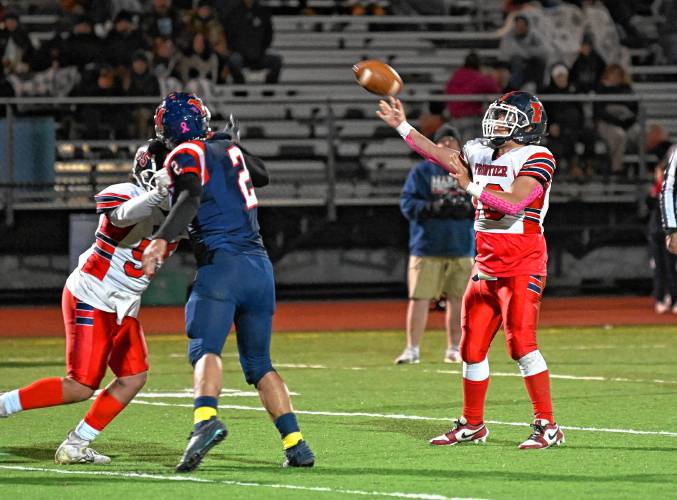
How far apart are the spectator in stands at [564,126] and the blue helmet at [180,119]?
14.6 meters

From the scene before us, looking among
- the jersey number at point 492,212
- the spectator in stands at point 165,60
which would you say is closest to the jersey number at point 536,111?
the jersey number at point 492,212

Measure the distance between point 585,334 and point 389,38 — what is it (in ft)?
34.4

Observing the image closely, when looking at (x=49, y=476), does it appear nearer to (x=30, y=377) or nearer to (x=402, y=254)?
(x=30, y=377)

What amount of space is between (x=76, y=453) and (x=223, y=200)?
1722mm

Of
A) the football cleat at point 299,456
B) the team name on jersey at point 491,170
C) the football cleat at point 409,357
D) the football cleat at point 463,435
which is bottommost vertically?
the football cleat at point 409,357

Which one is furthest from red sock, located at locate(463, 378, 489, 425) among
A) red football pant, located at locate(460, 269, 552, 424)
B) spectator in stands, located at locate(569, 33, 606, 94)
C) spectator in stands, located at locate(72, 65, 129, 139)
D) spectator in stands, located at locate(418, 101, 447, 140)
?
spectator in stands, located at locate(569, 33, 606, 94)

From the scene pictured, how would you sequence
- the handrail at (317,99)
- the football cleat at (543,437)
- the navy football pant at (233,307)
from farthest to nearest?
1. the handrail at (317,99)
2. the football cleat at (543,437)
3. the navy football pant at (233,307)

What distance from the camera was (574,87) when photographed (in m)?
23.7

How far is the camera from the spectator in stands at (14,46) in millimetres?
23062

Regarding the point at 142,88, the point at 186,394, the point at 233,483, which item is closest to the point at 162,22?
the point at 142,88

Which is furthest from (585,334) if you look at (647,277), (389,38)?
(389,38)

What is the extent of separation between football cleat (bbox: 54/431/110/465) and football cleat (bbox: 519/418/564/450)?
250 cm

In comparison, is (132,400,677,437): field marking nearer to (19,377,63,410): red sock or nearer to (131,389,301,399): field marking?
(131,389,301,399): field marking

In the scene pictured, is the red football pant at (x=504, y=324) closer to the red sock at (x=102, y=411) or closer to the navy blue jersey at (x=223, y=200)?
the navy blue jersey at (x=223, y=200)
